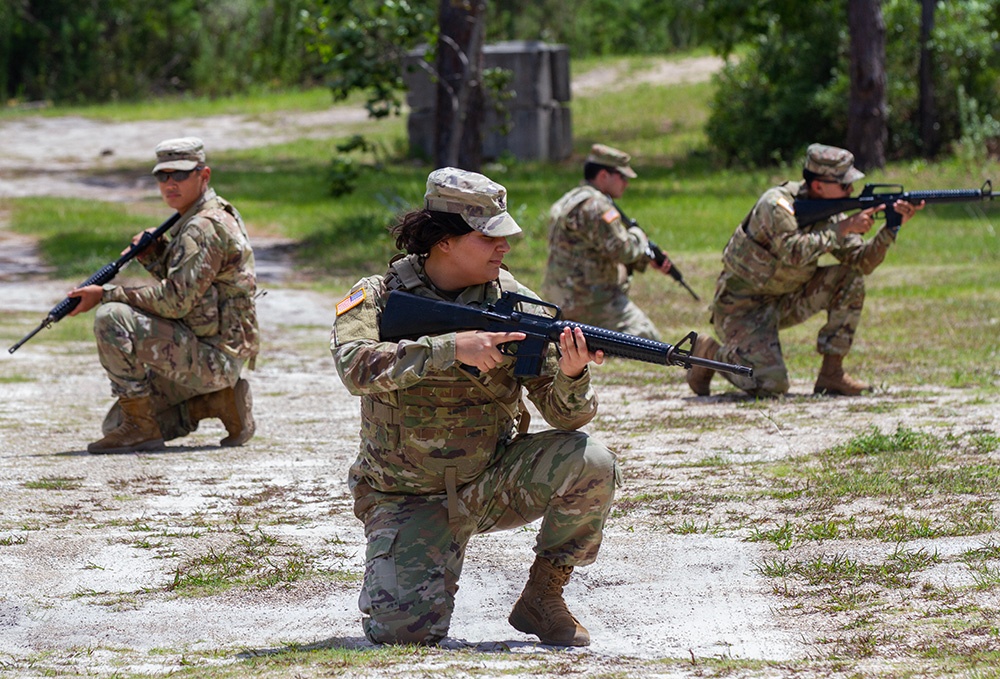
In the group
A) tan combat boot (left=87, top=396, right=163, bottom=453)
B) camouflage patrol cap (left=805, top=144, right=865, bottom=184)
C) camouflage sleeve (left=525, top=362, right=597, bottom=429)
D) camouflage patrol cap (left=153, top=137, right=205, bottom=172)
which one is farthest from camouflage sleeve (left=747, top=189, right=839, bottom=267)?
camouflage sleeve (left=525, top=362, right=597, bottom=429)

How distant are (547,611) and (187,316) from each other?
337 cm

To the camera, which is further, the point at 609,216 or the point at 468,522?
the point at 609,216

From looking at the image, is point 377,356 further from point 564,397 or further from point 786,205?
point 786,205

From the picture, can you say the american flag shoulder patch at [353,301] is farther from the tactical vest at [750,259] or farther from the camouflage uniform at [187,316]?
the tactical vest at [750,259]

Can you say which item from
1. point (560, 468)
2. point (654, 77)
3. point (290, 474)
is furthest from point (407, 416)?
point (654, 77)

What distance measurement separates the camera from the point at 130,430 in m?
7.30

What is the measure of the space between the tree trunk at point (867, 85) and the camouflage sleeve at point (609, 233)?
433 inches

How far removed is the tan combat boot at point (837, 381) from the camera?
8.60 m

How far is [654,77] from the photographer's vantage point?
1220 inches

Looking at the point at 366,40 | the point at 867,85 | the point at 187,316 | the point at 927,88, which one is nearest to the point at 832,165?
the point at 187,316

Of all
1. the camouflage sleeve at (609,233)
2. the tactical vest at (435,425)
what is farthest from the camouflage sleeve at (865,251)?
the tactical vest at (435,425)

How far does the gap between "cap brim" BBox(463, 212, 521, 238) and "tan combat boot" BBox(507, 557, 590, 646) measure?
1.10 meters

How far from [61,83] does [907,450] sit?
28.6 m

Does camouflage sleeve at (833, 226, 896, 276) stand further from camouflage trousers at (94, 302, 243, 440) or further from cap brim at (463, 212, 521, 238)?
cap brim at (463, 212, 521, 238)
